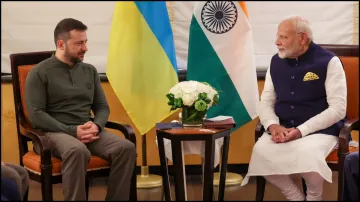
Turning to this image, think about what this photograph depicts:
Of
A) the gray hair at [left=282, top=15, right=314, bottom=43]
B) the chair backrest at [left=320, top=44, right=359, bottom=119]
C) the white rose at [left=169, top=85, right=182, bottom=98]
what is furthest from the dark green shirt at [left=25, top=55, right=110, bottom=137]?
the chair backrest at [left=320, top=44, right=359, bottom=119]

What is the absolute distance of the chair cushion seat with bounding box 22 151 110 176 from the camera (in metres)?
3.61

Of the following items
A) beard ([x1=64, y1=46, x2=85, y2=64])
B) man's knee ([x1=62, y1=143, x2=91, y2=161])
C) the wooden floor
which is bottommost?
the wooden floor

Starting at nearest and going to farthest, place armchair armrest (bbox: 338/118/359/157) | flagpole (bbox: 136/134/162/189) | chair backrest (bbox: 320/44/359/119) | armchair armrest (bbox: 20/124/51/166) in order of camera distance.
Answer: armchair armrest (bbox: 20/124/51/166) < armchair armrest (bbox: 338/118/359/157) < chair backrest (bbox: 320/44/359/119) < flagpole (bbox: 136/134/162/189)

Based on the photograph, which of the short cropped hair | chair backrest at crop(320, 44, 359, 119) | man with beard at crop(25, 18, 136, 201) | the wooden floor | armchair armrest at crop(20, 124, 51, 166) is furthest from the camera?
the wooden floor

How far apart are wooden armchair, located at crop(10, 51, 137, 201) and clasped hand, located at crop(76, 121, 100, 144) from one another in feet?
0.43

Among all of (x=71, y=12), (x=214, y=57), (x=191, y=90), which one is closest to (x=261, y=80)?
(x=214, y=57)

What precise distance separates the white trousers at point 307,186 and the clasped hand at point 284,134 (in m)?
0.22

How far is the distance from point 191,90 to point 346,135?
955 mm

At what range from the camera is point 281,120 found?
4.04m

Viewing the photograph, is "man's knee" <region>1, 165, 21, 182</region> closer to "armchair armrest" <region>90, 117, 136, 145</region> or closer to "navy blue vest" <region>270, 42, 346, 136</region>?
"armchair armrest" <region>90, 117, 136, 145</region>

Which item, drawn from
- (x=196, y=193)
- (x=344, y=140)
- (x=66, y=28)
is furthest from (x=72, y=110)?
(x=344, y=140)

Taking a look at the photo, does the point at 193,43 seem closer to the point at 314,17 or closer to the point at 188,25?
the point at 188,25

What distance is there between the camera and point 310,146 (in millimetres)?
3729

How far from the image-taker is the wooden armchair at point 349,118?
3.69 m
